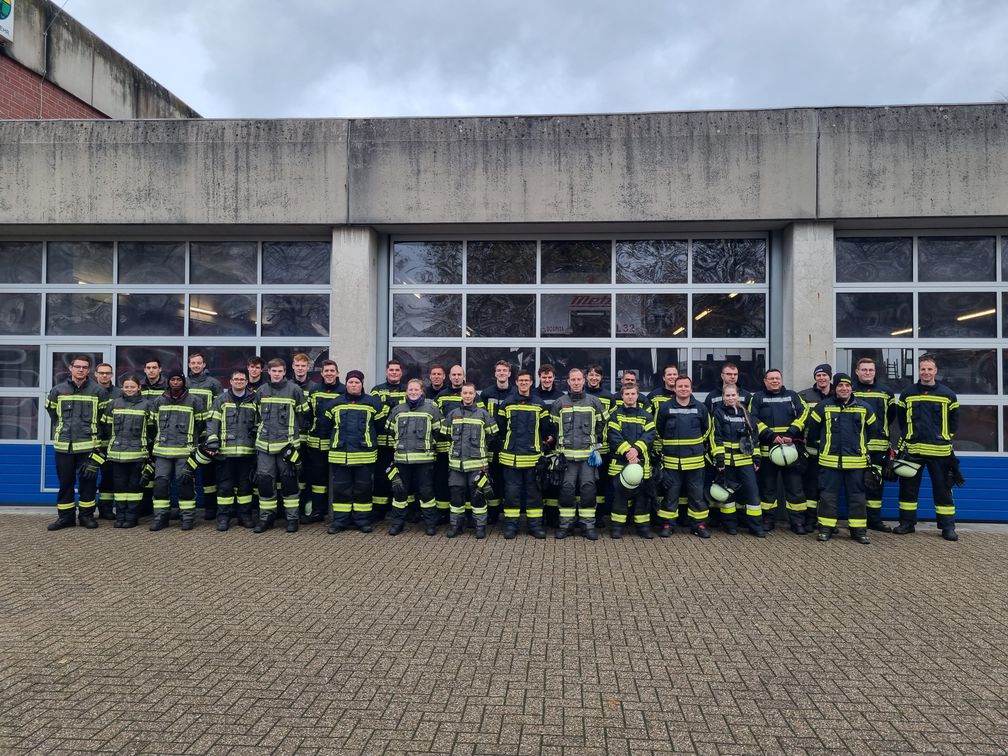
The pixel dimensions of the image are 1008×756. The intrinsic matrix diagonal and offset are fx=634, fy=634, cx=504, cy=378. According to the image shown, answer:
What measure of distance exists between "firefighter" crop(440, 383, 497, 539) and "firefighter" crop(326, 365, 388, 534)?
89 cm

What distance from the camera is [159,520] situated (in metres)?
7.72

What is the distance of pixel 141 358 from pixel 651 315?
300 inches

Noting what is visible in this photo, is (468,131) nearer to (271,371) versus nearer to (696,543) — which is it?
(271,371)

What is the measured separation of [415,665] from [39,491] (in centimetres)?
837

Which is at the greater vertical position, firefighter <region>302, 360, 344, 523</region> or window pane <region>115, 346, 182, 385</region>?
window pane <region>115, 346, 182, 385</region>

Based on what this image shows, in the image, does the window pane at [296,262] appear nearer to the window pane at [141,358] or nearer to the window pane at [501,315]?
the window pane at [141,358]

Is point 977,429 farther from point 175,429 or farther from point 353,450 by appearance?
point 175,429

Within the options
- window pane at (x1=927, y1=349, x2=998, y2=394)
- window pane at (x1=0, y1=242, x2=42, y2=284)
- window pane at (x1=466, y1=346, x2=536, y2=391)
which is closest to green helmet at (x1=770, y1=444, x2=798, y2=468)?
window pane at (x1=927, y1=349, x2=998, y2=394)

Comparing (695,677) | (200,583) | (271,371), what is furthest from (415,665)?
(271,371)

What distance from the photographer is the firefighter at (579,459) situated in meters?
7.32

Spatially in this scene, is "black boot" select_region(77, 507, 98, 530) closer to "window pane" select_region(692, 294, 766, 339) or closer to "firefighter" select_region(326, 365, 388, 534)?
"firefighter" select_region(326, 365, 388, 534)

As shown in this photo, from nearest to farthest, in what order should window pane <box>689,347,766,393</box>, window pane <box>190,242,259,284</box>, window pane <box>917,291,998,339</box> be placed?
window pane <box>917,291,998,339</box>, window pane <box>689,347,766,393</box>, window pane <box>190,242,259,284</box>

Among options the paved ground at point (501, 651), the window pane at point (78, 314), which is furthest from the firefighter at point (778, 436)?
the window pane at point (78, 314)

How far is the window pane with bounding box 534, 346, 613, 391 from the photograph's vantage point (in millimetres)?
9172
